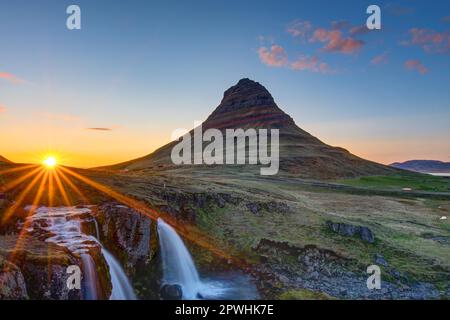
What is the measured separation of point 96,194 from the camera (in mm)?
40688

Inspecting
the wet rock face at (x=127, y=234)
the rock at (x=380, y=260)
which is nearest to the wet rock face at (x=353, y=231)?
the rock at (x=380, y=260)

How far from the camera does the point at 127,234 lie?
32.8m

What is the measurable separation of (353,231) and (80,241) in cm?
3302

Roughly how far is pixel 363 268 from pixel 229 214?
64.4ft

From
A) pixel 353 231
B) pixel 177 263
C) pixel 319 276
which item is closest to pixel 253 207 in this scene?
pixel 353 231

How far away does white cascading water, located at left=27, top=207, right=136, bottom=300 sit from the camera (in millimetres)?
23641

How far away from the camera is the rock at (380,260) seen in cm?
3772

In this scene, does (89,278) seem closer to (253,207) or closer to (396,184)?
(253,207)

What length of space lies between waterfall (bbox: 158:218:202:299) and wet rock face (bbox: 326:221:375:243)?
20588 millimetres

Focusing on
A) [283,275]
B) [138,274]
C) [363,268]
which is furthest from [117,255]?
[363,268]

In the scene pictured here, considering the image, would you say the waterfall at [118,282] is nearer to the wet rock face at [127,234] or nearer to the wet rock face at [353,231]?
the wet rock face at [127,234]

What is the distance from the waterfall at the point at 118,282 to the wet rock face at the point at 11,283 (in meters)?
7.13

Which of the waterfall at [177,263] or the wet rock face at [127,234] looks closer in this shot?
the wet rock face at [127,234]

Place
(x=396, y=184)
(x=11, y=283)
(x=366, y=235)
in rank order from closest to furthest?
1. (x=11, y=283)
2. (x=366, y=235)
3. (x=396, y=184)
